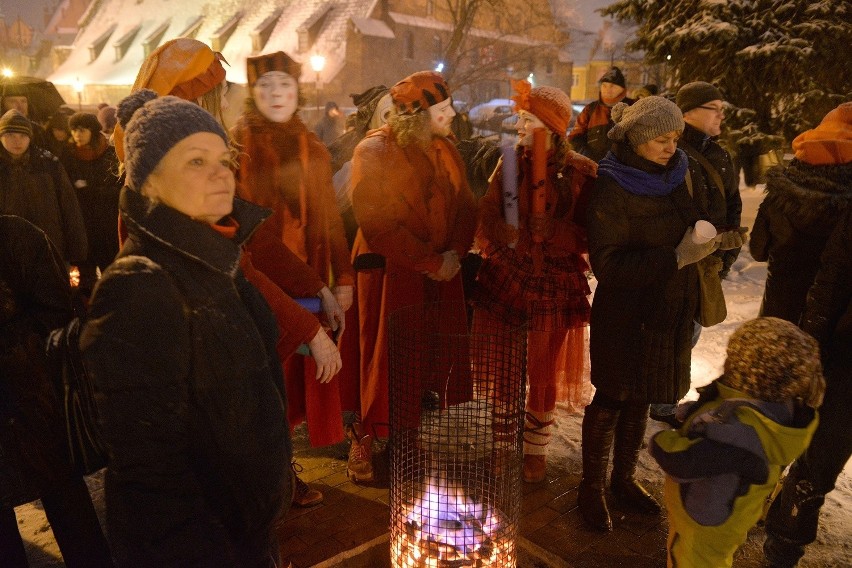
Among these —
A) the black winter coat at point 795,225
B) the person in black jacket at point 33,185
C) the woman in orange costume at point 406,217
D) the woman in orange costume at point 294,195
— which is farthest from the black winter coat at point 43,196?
the black winter coat at point 795,225

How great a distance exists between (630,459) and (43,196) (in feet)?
16.4

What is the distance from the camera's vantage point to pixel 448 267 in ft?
12.0

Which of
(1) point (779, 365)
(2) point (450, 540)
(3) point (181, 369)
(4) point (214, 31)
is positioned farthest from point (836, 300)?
(4) point (214, 31)

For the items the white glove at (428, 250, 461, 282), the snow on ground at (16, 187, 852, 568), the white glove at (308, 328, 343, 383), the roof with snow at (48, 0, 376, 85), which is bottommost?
the snow on ground at (16, 187, 852, 568)

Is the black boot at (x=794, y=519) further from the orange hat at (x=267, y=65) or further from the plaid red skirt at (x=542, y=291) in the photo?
the orange hat at (x=267, y=65)

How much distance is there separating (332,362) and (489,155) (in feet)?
10.6

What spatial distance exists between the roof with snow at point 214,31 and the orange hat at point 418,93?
25.0 meters

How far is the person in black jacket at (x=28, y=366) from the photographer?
92.3 inches

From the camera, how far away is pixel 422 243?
3654mm

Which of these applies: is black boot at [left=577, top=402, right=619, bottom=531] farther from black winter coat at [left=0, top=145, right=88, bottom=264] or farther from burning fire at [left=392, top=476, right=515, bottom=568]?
black winter coat at [left=0, top=145, right=88, bottom=264]

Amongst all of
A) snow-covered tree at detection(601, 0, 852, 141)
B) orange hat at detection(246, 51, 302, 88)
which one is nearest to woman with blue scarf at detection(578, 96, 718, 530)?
orange hat at detection(246, 51, 302, 88)

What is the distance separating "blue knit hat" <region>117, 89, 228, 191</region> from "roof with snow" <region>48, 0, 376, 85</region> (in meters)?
26.8

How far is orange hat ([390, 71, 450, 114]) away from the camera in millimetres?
3605

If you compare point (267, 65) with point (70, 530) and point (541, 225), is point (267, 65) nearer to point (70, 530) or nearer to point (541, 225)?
point (541, 225)
